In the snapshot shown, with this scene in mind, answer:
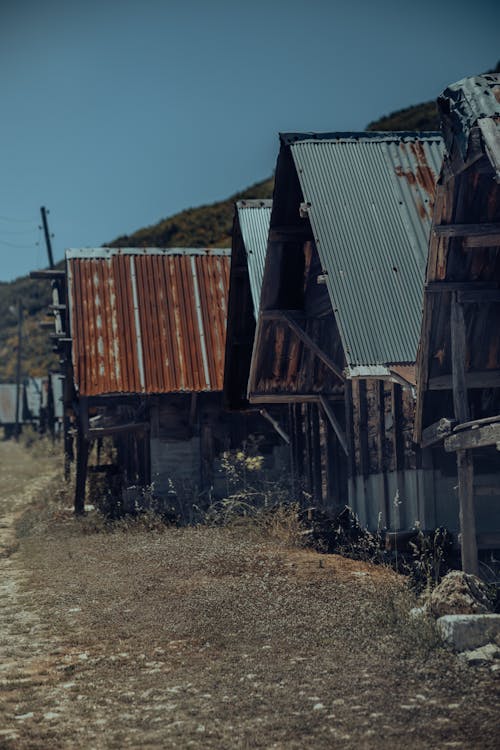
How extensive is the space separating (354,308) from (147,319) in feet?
29.3

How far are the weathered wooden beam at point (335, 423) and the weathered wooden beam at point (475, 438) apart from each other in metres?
4.50

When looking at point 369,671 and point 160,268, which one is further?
point 160,268

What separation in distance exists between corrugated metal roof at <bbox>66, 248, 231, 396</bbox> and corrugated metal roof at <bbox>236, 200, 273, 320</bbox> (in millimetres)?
3257

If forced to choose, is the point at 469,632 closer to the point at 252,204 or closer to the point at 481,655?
the point at 481,655

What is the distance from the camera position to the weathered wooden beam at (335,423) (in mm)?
13297

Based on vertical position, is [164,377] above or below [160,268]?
below

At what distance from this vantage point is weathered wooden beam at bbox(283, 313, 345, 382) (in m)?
12.9

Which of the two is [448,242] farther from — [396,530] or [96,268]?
[96,268]

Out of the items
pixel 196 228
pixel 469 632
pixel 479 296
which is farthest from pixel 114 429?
pixel 196 228

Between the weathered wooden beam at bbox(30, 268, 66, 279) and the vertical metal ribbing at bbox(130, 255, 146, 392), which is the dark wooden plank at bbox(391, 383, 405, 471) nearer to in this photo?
the vertical metal ribbing at bbox(130, 255, 146, 392)

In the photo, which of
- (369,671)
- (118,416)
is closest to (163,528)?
(118,416)

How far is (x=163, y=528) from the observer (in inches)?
603

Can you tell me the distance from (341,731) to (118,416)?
17031 mm

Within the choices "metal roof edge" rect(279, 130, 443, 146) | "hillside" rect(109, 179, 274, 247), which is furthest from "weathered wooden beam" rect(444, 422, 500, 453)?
"hillside" rect(109, 179, 274, 247)
